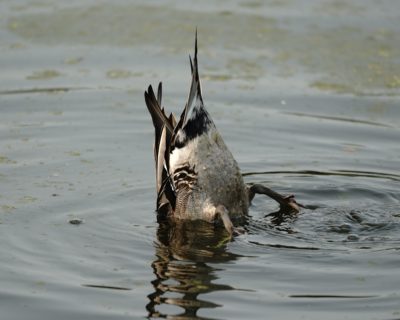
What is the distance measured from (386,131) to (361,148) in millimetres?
426

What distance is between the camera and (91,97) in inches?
363

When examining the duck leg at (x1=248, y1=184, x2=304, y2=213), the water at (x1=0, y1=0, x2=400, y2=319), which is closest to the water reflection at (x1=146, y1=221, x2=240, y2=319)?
the water at (x1=0, y1=0, x2=400, y2=319)

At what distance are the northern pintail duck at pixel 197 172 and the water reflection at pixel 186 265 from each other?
0.45ft

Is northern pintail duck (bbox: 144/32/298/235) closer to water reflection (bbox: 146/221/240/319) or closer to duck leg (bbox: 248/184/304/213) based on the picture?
duck leg (bbox: 248/184/304/213)

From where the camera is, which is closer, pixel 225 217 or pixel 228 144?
pixel 225 217

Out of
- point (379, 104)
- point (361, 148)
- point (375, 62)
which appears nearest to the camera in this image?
point (361, 148)

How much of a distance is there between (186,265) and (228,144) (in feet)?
8.15

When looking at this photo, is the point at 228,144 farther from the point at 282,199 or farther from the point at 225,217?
the point at 225,217

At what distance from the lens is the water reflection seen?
5.32 m

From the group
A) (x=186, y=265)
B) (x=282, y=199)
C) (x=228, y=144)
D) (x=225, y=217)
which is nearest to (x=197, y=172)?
(x=225, y=217)

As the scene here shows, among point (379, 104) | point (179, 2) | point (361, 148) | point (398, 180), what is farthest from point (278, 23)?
point (398, 180)

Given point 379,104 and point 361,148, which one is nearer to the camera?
point 361,148

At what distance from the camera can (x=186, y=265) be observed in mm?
5977

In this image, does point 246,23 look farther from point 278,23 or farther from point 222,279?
point 222,279
